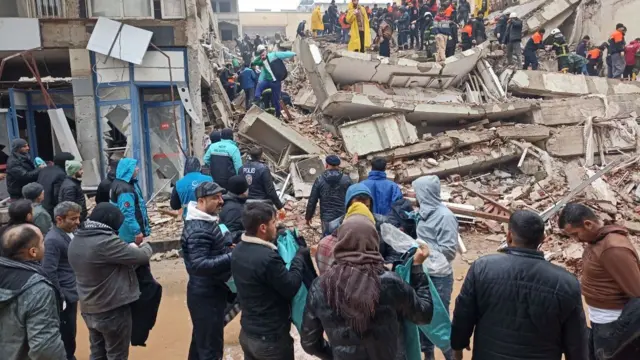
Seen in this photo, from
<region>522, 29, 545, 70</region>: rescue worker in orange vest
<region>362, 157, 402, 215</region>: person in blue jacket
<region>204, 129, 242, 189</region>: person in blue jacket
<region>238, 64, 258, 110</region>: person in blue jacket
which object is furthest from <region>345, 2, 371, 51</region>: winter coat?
<region>362, 157, 402, 215</region>: person in blue jacket

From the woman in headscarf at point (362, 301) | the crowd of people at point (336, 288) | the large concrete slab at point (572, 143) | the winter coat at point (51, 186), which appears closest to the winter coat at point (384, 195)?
the crowd of people at point (336, 288)

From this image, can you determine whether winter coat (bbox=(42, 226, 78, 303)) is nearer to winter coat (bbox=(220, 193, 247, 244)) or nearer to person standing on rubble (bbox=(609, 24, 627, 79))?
winter coat (bbox=(220, 193, 247, 244))

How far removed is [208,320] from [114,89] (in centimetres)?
779

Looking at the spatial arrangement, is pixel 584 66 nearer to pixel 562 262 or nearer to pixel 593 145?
pixel 593 145

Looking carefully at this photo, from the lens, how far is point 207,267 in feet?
11.6

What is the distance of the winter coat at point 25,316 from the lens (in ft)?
9.11

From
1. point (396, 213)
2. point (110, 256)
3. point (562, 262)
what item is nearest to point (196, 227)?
point (110, 256)

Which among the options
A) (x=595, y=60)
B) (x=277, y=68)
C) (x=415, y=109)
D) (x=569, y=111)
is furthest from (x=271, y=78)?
(x=595, y=60)

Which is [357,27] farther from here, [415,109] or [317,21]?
[317,21]

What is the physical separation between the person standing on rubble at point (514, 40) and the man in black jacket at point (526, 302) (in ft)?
46.1

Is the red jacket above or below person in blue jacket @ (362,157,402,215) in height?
above

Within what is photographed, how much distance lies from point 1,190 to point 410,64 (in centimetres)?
958

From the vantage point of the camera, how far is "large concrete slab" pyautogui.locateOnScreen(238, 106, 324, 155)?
36.4 feet

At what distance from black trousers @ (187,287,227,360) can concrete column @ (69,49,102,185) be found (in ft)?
25.1
